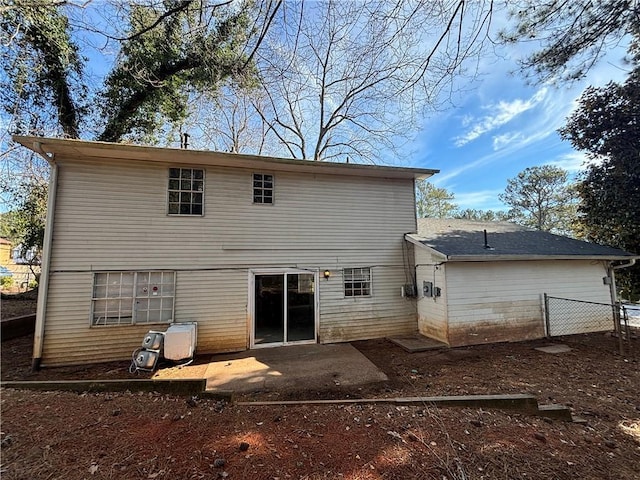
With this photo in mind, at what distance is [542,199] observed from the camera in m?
26.9

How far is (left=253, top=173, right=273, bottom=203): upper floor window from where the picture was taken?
7762 mm

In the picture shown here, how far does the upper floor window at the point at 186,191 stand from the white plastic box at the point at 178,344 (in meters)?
2.86

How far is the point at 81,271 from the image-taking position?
254 inches

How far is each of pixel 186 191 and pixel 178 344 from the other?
3.64m

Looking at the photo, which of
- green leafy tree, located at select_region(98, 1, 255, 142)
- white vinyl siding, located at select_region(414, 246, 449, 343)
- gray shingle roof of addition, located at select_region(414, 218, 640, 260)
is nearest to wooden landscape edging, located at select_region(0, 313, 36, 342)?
green leafy tree, located at select_region(98, 1, 255, 142)

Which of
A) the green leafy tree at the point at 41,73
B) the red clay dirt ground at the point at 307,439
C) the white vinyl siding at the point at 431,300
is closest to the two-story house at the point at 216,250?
the white vinyl siding at the point at 431,300

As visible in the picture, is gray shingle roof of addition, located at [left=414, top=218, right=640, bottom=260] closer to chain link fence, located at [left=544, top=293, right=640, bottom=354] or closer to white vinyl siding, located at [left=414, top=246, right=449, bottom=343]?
white vinyl siding, located at [left=414, top=246, right=449, bottom=343]

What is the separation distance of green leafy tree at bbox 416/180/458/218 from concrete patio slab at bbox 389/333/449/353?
21.1m

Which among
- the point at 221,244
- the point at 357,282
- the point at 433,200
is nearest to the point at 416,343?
the point at 357,282

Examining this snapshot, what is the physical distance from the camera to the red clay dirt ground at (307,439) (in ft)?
7.87

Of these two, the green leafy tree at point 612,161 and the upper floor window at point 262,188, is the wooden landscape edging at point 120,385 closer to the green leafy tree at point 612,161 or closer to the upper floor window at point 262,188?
the upper floor window at point 262,188

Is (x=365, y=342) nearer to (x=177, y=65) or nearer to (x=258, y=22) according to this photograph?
(x=258, y=22)

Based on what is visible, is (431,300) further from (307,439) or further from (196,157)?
(196,157)

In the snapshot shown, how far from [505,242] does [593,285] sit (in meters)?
2.90
